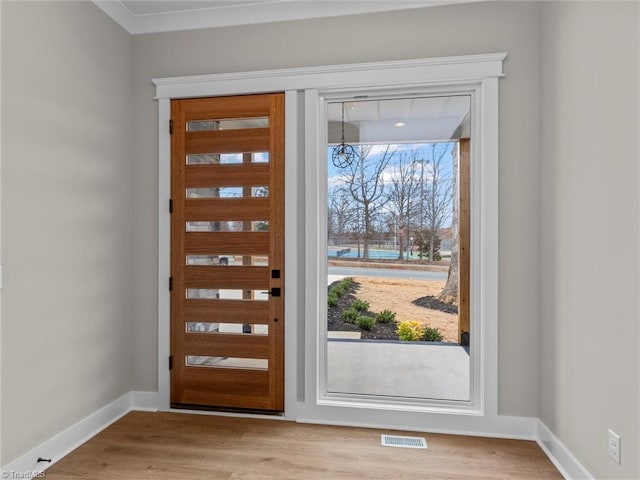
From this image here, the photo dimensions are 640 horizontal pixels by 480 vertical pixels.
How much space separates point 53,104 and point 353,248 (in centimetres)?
201

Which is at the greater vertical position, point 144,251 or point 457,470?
point 144,251

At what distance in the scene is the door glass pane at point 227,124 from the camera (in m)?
2.68

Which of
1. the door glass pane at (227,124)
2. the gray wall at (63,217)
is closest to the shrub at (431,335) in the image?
the door glass pane at (227,124)

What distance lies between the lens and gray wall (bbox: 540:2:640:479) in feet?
5.00

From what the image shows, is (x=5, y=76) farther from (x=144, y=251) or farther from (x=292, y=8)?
(x=292, y=8)

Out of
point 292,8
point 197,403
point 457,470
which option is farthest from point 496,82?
point 197,403

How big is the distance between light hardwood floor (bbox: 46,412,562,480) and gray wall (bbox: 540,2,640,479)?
1.49 ft

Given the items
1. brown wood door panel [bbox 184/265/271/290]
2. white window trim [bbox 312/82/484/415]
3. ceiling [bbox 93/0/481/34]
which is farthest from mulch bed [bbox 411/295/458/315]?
ceiling [bbox 93/0/481/34]

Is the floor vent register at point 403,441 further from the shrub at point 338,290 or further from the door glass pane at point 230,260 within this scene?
the door glass pane at point 230,260

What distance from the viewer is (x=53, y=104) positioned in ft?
7.06

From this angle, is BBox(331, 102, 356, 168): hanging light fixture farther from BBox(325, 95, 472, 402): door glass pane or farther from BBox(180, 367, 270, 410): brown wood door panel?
BBox(180, 367, 270, 410): brown wood door panel

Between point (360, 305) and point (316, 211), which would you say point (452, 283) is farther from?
point (316, 211)

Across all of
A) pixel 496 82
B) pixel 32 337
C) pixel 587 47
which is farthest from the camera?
pixel 496 82

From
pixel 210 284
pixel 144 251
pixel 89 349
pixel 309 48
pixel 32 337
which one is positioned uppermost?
pixel 309 48
